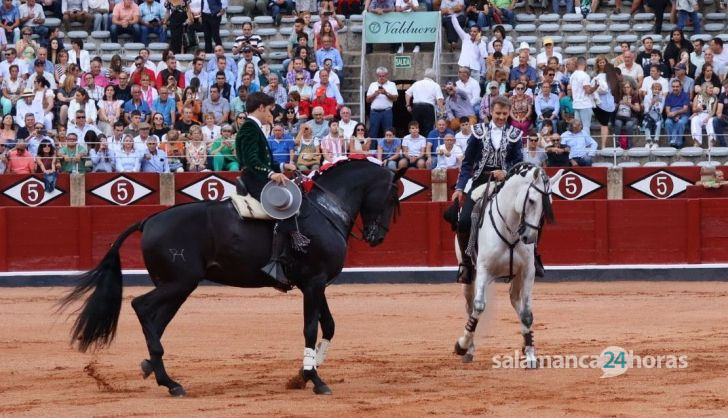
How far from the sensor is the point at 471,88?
20141 millimetres

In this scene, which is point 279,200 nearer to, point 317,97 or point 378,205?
point 378,205

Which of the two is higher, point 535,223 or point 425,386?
point 535,223

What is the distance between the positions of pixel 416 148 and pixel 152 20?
234 inches

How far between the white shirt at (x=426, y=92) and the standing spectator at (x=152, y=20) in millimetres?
4788

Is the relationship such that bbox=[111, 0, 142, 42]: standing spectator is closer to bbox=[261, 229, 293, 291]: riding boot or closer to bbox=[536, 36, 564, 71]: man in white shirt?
bbox=[536, 36, 564, 71]: man in white shirt

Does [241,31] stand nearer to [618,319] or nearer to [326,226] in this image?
[618,319]

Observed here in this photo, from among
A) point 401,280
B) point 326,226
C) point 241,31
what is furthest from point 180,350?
point 241,31

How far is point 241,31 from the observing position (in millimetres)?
22562

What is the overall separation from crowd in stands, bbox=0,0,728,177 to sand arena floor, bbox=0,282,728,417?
6.71 feet

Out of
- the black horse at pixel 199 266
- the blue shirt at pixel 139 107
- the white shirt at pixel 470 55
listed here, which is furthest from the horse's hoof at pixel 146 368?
the white shirt at pixel 470 55

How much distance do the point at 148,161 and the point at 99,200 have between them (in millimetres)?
853

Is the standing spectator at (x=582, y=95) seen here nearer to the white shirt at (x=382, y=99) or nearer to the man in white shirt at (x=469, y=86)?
the man in white shirt at (x=469, y=86)

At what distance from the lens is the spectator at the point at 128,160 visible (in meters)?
18.8

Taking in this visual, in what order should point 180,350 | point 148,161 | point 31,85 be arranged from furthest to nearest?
1. point 31,85
2. point 148,161
3. point 180,350
